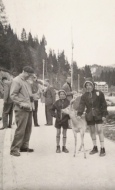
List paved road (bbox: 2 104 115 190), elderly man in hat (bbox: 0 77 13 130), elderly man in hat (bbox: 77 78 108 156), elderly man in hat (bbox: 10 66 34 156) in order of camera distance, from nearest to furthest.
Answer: paved road (bbox: 2 104 115 190), elderly man in hat (bbox: 10 66 34 156), elderly man in hat (bbox: 77 78 108 156), elderly man in hat (bbox: 0 77 13 130)

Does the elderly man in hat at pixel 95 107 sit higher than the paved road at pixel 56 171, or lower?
higher

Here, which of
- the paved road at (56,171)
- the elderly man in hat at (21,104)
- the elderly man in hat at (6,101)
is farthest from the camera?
the elderly man in hat at (6,101)

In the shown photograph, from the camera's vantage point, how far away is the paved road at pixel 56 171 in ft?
14.6

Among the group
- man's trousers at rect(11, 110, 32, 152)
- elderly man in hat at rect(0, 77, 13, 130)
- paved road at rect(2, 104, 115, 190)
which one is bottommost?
paved road at rect(2, 104, 115, 190)

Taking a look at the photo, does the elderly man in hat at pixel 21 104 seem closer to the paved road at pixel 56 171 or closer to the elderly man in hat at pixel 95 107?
the paved road at pixel 56 171

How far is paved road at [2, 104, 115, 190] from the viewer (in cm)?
444

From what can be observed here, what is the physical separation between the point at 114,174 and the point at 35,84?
570 centimetres

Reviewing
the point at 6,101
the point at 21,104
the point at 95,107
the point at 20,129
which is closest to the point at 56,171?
the point at 20,129

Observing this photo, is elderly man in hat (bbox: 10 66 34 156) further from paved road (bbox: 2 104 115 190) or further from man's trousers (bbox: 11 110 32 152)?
paved road (bbox: 2 104 115 190)

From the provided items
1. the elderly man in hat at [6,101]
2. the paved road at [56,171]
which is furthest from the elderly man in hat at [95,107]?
the elderly man in hat at [6,101]

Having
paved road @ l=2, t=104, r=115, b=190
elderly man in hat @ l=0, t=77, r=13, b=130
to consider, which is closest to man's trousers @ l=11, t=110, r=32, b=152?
paved road @ l=2, t=104, r=115, b=190

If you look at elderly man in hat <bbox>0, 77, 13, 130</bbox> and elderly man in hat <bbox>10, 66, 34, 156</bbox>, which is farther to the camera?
elderly man in hat <bbox>0, 77, 13, 130</bbox>

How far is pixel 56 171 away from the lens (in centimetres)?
→ 510

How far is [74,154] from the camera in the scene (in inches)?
243
